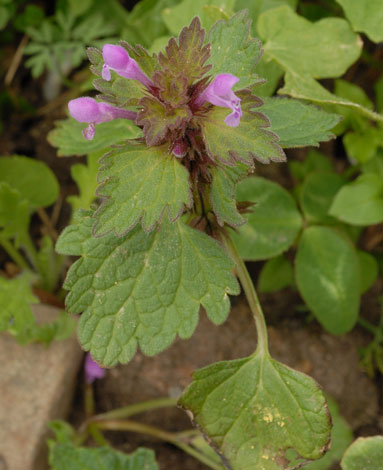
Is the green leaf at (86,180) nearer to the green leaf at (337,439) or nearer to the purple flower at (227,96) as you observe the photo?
the purple flower at (227,96)

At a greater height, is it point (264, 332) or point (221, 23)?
point (221, 23)

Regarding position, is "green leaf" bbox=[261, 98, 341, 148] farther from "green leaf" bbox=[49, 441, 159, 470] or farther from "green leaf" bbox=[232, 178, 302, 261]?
"green leaf" bbox=[49, 441, 159, 470]

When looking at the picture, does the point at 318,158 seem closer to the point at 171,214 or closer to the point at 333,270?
the point at 333,270

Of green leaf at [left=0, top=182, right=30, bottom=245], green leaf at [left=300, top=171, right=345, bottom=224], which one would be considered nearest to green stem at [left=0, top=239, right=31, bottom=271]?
green leaf at [left=0, top=182, right=30, bottom=245]

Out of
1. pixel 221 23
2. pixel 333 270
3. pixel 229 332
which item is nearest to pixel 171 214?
pixel 221 23

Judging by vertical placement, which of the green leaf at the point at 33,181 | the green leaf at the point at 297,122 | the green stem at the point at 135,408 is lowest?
the green stem at the point at 135,408

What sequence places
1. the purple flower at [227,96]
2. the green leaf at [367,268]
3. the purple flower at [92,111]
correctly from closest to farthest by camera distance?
1. the purple flower at [227,96]
2. the purple flower at [92,111]
3. the green leaf at [367,268]

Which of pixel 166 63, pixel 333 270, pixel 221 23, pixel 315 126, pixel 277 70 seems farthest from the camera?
pixel 333 270

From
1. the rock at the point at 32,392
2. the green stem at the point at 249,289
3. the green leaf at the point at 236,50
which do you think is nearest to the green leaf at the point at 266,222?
the green stem at the point at 249,289
